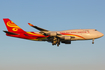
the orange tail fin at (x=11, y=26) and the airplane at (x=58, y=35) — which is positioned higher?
the orange tail fin at (x=11, y=26)

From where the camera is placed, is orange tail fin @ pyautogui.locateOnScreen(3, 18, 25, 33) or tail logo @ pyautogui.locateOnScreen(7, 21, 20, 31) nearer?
orange tail fin @ pyautogui.locateOnScreen(3, 18, 25, 33)

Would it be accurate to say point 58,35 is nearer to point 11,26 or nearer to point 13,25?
point 13,25

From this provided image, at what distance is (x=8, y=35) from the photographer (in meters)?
59.8

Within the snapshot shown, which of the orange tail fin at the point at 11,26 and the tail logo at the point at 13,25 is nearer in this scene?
the orange tail fin at the point at 11,26

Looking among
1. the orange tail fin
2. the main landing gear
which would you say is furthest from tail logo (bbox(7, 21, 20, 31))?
the main landing gear

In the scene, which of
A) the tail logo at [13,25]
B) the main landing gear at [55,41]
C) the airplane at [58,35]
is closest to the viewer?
the airplane at [58,35]

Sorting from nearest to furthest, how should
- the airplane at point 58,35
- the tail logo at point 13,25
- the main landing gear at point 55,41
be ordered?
the airplane at point 58,35, the main landing gear at point 55,41, the tail logo at point 13,25

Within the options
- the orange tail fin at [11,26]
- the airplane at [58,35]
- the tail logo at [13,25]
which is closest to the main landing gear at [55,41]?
the airplane at [58,35]

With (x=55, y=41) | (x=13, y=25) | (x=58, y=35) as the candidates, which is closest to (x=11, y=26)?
(x=13, y=25)

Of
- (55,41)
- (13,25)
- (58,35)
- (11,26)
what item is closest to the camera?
(58,35)

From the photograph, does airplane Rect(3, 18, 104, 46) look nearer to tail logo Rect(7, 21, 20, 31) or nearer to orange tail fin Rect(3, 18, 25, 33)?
orange tail fin Rect(3, 18, 25, 33)

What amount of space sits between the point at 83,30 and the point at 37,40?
578 inches

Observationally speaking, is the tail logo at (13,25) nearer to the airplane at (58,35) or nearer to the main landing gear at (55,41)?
the airplane at (58,35)

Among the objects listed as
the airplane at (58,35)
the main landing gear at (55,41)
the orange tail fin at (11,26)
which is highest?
the orange tail fin at (11,26)
